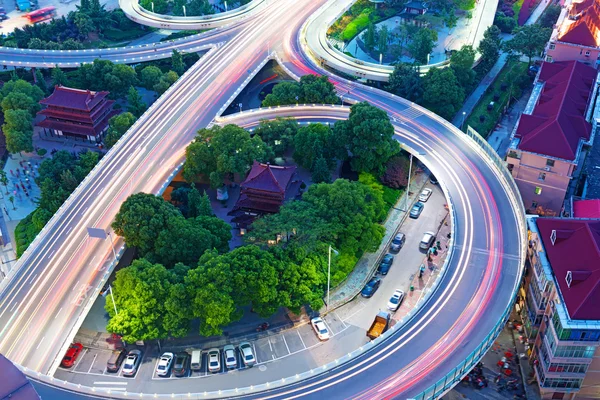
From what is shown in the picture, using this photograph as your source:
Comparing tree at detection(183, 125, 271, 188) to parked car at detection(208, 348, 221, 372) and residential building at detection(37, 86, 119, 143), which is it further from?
parked car at detection(208, 348, 221, 372)

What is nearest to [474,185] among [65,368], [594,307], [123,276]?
[594,307]

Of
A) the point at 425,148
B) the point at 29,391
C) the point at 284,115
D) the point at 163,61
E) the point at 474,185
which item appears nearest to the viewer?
the point at 29,391

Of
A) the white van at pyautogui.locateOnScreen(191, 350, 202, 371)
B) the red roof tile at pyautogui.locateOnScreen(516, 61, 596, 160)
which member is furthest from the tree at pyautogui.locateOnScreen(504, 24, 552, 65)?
the white van at pyautogui.locateOnScreen(191, 350, 202, 371)

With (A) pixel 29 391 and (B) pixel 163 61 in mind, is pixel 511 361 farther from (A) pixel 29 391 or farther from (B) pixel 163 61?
(B) pixel 163 61

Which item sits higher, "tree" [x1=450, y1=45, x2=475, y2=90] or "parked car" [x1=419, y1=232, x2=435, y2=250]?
"tree" [x1=450, y1=45, x2=475, y2=90]

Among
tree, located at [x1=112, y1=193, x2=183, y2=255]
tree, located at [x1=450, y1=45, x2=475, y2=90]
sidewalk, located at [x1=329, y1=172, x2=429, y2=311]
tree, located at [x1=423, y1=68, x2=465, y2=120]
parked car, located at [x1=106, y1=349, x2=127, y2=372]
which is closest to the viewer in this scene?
parked car, located at [x1=106, y1=349, x2=127, y2=372]
